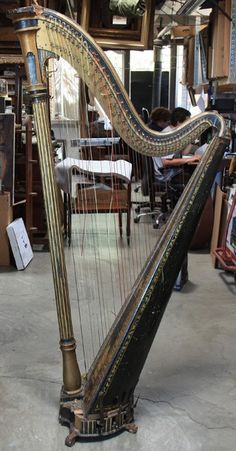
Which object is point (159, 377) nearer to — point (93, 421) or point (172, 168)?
point (93, 421)

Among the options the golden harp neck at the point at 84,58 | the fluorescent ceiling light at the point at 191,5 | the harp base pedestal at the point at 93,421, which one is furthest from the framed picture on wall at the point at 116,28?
the harp base pedestal at the point at 93,421

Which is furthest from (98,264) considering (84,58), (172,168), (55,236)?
(84,58)

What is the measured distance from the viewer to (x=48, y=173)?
156 cm

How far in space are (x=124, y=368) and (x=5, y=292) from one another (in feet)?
5.54

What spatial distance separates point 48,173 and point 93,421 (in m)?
0.85

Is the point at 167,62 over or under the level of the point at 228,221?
over

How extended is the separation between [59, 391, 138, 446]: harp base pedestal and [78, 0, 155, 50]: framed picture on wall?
106 inches

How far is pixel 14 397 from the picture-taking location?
79.7 inches

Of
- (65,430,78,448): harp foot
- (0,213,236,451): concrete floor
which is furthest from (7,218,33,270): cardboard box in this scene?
(65,430,78,448): harp foot

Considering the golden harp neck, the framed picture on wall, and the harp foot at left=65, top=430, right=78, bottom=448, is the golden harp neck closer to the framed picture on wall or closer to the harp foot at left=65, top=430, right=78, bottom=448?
the harp foot at left=65, top=430, right=78, bottom=448

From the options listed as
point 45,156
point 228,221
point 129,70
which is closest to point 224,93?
point 228,221

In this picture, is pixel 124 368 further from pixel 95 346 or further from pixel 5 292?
pixel 5 292

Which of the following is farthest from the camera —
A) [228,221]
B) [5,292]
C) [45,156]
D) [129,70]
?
[129,70]

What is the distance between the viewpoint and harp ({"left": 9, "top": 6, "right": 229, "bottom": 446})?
4.73 feet
